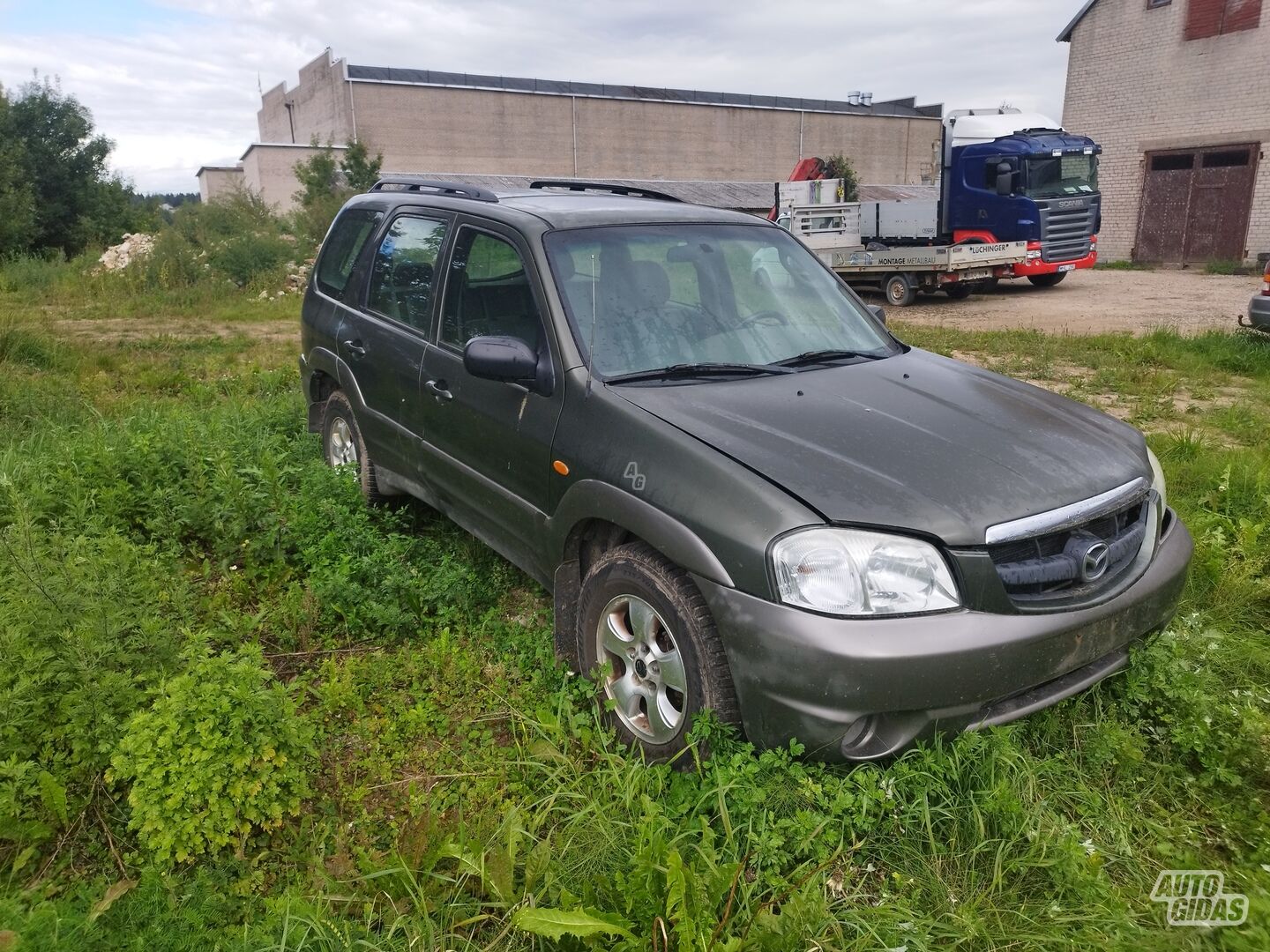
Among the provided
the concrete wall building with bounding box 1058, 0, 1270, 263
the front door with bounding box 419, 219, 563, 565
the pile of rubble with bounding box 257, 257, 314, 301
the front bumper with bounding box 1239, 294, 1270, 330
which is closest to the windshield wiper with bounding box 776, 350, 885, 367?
the front door with bounding box 419, 219, 563, 565

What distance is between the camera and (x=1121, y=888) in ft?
8.30

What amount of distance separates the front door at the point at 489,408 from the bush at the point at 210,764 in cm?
121

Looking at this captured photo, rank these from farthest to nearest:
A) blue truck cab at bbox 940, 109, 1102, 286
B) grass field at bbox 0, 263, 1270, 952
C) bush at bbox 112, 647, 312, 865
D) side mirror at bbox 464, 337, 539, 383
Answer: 1. blue truck cab at bbox 940, 109, 1102, 286
2. side mirror at bbox 464, 337, 539, 383
3. bush at bbox 112, 647, 312, 865
4. grass field at bbox 0, 263, 1270, 952

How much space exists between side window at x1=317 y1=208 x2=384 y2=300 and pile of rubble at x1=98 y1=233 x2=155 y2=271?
53.2ft

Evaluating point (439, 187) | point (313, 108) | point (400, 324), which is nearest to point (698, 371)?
point (400, 324)

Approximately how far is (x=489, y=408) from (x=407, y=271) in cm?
129

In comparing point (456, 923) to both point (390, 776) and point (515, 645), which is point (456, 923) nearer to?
point (390, 776)

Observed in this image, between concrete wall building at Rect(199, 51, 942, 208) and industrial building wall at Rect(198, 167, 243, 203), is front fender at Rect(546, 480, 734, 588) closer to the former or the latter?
concrete wall building at Rect(199, 51, 942, 208)

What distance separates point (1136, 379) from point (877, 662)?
788 centimetres

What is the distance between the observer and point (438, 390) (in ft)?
13.6

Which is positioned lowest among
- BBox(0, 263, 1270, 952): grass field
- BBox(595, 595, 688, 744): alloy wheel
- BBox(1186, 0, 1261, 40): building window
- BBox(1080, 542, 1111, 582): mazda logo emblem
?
BBox(0, 263, 1270, 952): grass field

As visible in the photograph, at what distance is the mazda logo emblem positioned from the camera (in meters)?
2.77

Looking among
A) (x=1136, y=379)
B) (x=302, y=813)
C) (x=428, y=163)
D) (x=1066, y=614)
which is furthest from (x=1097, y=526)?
(x=428, y=163)

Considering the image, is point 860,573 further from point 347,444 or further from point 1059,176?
point 1059,176
